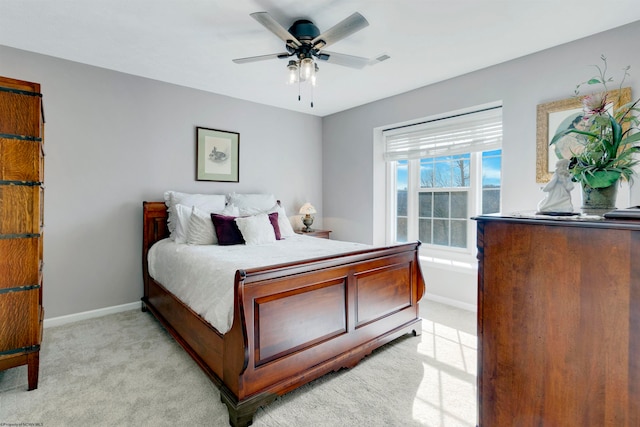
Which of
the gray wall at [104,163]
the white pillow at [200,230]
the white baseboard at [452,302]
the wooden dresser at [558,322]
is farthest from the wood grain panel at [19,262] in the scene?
the white baseboard at [452,302]

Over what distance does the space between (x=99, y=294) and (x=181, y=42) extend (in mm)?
2553

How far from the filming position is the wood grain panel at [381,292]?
2.27m

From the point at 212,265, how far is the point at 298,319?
70 cm

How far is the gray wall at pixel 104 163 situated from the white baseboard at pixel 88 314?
1.7 inches

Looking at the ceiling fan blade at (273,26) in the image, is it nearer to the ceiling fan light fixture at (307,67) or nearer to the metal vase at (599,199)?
the ceiling fan light fixture at (307,67)

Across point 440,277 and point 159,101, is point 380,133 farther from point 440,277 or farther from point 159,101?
point 159,101

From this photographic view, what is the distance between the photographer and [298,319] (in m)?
1.89

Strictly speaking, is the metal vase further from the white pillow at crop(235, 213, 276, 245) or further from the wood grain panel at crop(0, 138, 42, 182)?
the wood grain panel at crop(0, 138, 42, 182)

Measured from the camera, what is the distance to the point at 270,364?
175 centimetres

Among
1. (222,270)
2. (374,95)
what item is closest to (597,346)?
(222,270)

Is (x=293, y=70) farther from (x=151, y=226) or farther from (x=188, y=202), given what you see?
(x=151, y=226)

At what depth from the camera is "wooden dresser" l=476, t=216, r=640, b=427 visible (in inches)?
32.5

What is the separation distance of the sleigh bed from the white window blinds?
1.47 metres

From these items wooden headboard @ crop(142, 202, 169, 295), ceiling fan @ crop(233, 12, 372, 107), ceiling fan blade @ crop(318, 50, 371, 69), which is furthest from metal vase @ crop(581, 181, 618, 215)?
wooden headboard @ crop(142, 202, 169, 295)
